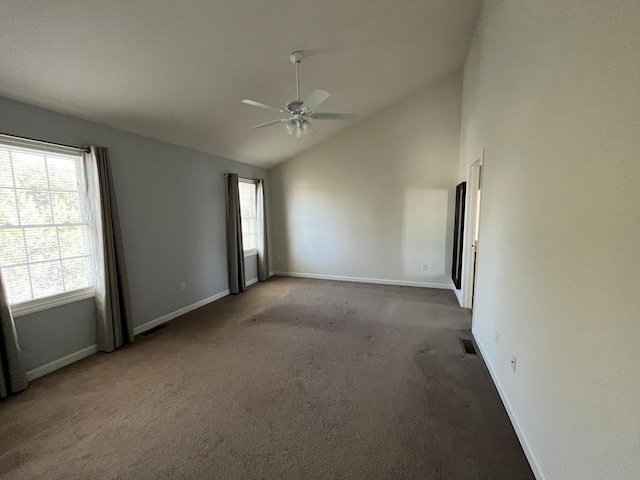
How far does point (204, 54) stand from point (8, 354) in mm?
2971

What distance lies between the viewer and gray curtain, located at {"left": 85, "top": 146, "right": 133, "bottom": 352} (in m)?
2.89

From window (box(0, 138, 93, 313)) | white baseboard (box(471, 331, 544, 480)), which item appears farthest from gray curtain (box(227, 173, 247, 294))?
white baseboard (box(471, 331, 544, 480))

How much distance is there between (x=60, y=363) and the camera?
→ 9.01ft

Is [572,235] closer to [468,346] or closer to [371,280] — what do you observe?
[468,346]

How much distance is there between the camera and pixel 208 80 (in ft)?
9.28

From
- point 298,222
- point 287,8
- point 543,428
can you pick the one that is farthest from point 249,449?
point 298,222

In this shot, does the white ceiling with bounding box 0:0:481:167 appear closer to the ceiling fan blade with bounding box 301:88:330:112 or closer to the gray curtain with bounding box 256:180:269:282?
the ceiling fan blade with bounding box 301:88:330:112

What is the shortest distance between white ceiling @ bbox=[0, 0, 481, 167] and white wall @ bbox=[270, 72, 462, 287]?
105cm

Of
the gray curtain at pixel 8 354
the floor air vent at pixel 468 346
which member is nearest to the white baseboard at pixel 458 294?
the floor air vent at pixel 468 346

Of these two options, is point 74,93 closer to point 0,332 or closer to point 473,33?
point 0,332

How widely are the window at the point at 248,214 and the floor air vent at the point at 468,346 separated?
401cm

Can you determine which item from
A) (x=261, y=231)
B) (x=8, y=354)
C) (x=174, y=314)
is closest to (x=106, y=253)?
(x=8, y=354)

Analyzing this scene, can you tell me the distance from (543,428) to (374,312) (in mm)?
2646

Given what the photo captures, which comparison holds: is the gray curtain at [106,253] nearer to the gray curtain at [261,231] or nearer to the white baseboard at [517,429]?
the gray curtain at [261,231]
